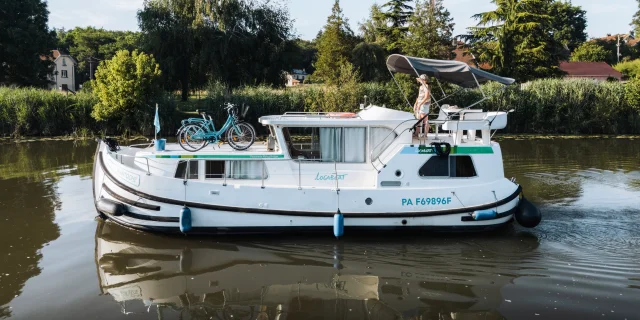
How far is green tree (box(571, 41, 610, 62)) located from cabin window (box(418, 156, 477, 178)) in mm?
62158

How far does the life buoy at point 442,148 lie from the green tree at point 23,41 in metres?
44.4

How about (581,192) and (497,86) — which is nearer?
(581,192)

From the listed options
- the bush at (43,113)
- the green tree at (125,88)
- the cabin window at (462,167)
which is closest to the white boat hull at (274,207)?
the cabin window at (462,167)

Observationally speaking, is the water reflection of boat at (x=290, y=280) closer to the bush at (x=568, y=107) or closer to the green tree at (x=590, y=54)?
the bush at (x=568, y=107)

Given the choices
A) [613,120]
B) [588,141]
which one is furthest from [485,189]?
[613,120]

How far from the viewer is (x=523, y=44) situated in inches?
1604

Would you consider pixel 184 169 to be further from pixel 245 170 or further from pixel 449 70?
pixel 449 70

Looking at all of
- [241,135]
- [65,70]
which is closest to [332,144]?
[241,135]

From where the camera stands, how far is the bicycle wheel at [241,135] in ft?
39.9

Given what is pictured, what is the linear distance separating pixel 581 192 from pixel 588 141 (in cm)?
1612

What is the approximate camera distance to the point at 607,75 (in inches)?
2114

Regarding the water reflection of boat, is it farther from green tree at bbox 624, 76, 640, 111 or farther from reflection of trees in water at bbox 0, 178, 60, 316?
green tree at bbox 624, 76, 640, 111

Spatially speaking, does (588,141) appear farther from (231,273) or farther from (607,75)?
(607,75)

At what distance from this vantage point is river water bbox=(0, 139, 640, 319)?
7.90m
